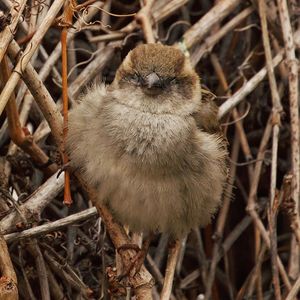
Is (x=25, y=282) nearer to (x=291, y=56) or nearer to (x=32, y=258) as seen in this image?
(x=32, y=258)

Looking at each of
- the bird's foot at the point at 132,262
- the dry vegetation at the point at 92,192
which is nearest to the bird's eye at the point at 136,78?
the dry vegetation at the point at 92,192

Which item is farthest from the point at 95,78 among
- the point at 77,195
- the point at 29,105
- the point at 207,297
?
the point at 207,297

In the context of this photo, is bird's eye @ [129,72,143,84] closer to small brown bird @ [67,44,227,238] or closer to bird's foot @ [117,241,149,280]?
small brown bird @ [67,44,227,238]

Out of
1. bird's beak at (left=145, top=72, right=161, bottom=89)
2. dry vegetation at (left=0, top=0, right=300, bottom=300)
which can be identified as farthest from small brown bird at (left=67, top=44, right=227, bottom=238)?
dry vegetation at (left=0, top=0, right=300, bottom=300)

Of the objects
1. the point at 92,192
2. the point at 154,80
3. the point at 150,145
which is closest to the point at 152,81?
the point at 154,80

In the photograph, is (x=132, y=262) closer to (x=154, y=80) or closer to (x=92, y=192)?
(x=92, y=192)

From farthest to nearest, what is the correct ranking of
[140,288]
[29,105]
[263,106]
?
[263,106], [29,105], [140,288]
